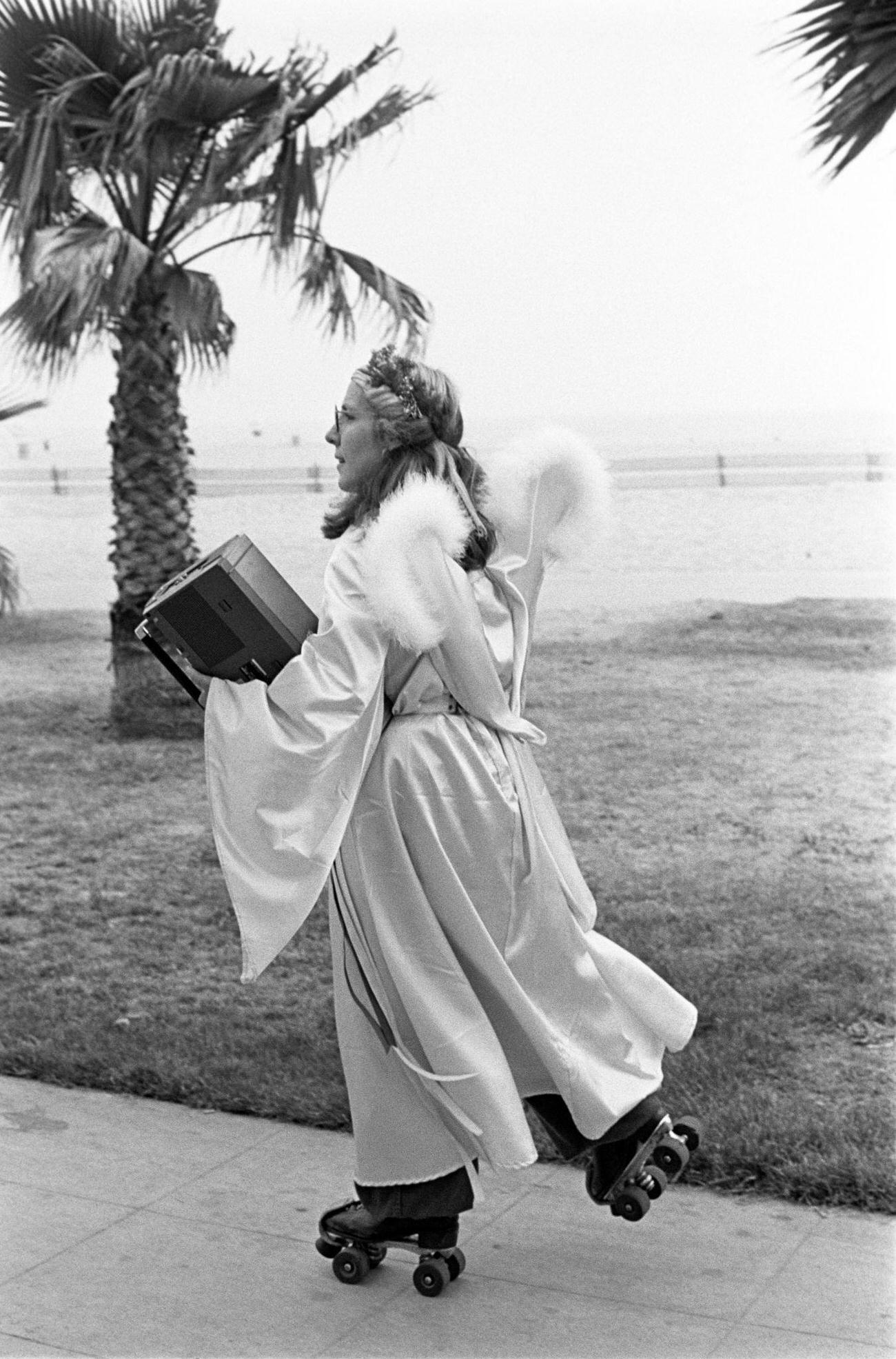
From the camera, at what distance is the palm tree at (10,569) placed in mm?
8789

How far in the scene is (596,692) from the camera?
9.75 m

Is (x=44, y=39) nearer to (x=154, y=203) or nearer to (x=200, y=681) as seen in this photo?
(x=154, y=203)

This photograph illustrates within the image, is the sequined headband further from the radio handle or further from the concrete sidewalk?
the concrete sidewalk

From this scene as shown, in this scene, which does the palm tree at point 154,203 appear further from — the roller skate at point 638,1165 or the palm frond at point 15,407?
the roller skate at point 638,1165

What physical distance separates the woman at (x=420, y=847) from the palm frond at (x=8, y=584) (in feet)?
21.9

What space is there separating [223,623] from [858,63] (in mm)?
3191

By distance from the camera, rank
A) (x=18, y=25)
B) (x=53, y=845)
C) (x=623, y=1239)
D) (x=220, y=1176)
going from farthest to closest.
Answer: (x=18, y=25) < (x=53, y=845) < (x=220, y=1176) < (x=623, y=1239)

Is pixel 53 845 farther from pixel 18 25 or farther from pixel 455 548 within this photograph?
pixel 455 548

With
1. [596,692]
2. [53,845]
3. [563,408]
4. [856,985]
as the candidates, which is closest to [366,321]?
[563,408]

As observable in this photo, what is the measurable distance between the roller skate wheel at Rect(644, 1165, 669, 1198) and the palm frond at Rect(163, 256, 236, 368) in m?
6.69

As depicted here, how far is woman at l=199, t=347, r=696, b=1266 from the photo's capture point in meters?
3.13

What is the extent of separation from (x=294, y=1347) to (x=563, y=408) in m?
6.87

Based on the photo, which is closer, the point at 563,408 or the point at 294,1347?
the point at 294,1347

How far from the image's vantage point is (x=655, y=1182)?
330 cm
